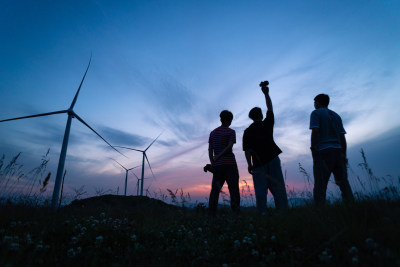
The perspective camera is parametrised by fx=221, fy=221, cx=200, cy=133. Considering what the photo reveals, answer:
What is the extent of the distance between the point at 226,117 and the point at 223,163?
1.35m

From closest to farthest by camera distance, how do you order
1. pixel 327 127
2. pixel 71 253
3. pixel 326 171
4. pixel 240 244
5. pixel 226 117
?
pixel 71 253 < pixel 240 244 < pixel 326 171 < pixel 327 127 < pixel 226 117

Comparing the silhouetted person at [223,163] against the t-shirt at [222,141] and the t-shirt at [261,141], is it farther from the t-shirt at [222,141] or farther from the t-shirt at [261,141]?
the t-shirt at [261,141]

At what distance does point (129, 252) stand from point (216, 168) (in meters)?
3.15

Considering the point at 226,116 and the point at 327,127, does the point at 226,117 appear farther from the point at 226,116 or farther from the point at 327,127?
the point at 327,127

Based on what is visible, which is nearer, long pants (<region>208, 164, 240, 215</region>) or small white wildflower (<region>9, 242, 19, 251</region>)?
small white wildflower (<region>9, 242, 19, 251</region>)

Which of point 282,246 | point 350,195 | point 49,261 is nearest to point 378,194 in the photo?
point 350,195

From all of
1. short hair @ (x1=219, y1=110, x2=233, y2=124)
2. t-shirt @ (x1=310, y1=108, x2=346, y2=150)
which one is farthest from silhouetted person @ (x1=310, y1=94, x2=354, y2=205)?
short hair @ (x1=219, y1=110, x2=233, y2=124)

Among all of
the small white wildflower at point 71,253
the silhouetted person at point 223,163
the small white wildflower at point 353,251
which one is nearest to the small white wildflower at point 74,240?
the small white wildflower at point 71,253

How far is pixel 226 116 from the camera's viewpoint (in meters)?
6.32

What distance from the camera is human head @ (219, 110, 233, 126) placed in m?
6.32

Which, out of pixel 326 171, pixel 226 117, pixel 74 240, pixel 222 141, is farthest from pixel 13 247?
pixel 326 171

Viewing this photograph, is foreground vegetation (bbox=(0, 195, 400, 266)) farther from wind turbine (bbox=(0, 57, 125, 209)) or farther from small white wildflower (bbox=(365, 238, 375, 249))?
wind turbine (bbox=(0, 57, 125, 209))

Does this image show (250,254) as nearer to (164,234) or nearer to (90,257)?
(164,234)

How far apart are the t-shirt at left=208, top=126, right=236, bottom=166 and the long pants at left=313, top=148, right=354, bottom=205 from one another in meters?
1.98
